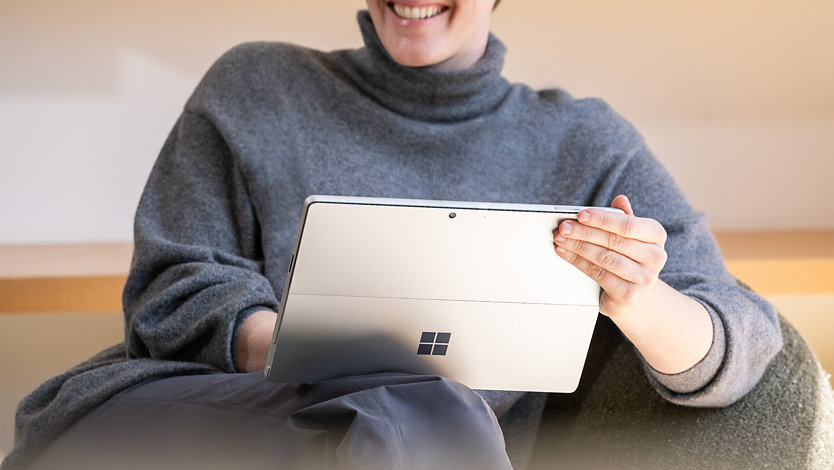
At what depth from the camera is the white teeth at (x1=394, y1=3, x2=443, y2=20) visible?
126 cm

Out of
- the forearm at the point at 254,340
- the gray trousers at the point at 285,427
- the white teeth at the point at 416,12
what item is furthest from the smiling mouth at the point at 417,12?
the gray trousers at the point at 285,427

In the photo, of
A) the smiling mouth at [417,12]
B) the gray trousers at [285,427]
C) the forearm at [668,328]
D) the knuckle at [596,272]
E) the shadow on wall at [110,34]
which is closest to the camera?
the gray trousers at [285,427]

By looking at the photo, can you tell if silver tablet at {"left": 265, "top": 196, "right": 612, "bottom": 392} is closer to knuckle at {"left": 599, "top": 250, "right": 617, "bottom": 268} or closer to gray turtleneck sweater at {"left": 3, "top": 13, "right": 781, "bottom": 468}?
knuckle at {"left": 599, "top": 250, "right": 617, "bottom": 268}

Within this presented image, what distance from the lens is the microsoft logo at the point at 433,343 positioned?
0.86 m

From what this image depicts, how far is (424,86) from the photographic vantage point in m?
1.32

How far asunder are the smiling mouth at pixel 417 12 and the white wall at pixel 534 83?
79 cm

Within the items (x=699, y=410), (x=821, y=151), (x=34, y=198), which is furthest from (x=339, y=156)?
(x=821, y=151)

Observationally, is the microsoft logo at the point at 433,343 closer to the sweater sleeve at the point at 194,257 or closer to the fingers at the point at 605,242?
the fingers at the point at 605,242

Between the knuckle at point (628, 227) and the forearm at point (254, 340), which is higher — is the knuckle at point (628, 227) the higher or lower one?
the higher one

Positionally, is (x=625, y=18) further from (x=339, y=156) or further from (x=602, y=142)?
(x=339, y=156)

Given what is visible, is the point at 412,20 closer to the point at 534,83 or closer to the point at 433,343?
the point at 433,343

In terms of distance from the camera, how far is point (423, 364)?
2.89 ft

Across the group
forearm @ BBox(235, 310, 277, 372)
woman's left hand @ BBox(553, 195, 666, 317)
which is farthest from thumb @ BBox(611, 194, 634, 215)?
forearm @ BBox(235, 310, 277, 372)

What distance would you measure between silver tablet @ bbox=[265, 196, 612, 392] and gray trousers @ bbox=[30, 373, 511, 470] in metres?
0.04
